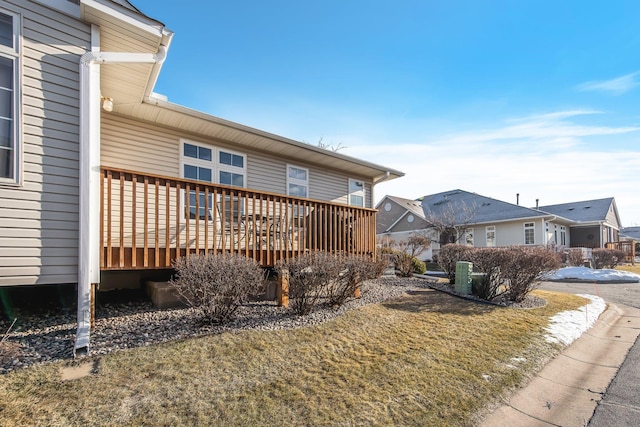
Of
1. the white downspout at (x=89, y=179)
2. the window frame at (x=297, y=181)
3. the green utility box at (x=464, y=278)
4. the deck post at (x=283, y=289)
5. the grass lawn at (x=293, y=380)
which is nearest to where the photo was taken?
the grass lawn at (x=293, y=380)

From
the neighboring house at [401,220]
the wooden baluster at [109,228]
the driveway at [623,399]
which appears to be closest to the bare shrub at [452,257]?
the driveway at [623,399]

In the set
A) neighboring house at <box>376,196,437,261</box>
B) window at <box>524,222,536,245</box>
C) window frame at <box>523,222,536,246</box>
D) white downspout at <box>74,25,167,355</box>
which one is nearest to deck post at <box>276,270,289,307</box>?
white downspout at <box>74,25,167,355</box>

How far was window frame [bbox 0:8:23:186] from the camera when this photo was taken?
371 centimetres

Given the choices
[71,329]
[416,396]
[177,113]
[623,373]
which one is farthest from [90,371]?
[623,373]

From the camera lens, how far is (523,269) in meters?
7.48

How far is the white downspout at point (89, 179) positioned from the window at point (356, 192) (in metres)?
7.46

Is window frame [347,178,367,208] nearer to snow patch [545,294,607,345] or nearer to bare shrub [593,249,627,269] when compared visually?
snow patch [545,294,607,345]

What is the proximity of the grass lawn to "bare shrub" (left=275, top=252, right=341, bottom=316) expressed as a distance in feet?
1.90

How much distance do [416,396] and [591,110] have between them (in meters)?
11.8

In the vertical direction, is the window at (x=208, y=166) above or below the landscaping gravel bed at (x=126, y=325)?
above

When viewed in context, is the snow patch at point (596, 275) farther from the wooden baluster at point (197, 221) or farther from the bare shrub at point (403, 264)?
the wooden baluster at point (197, 221)

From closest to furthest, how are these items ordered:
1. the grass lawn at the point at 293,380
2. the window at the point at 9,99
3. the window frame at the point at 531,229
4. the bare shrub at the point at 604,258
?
the grass lawn at the point at 293,380
the window at the point at 9,99
the bare shrub at the point at 604,258
the window frame at the point at 531,229

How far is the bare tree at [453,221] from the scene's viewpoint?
23141mm

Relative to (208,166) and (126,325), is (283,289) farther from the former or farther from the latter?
(208,166)
